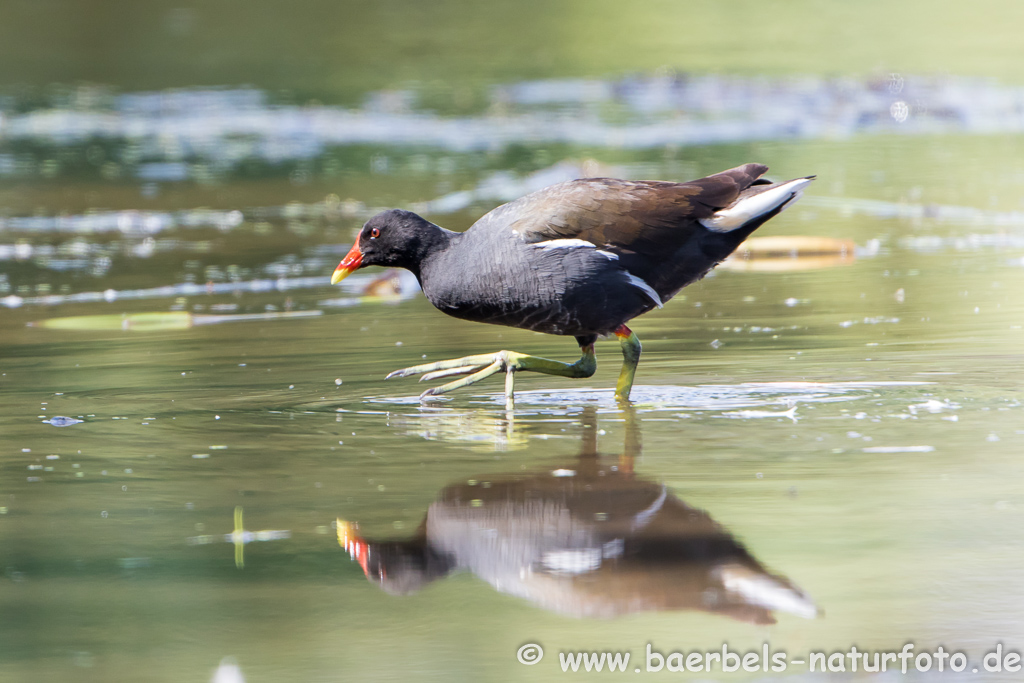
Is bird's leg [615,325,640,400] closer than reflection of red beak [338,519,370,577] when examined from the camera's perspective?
No

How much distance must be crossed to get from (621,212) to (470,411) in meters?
1.00

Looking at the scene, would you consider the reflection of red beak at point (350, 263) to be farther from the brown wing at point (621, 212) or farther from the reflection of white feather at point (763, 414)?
the reflection of white feather at point (763, 414)

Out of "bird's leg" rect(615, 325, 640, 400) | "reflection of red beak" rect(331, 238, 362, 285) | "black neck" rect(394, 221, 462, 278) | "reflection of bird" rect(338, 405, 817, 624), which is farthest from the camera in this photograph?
"reflection of red beak" rect(331, 238, 362, 285)

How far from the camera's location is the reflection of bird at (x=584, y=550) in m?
3.45

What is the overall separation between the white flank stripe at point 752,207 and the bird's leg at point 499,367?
2.29ft

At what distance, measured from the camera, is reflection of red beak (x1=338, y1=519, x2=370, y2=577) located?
151 inches

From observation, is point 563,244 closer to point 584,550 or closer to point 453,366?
point 453,366

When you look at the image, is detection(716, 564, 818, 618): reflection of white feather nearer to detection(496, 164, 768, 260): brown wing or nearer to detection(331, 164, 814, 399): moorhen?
detection(331, 164, 814, 399): moorhen

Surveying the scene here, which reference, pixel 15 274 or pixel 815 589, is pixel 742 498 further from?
pixel 15 274

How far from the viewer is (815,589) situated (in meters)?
3.45

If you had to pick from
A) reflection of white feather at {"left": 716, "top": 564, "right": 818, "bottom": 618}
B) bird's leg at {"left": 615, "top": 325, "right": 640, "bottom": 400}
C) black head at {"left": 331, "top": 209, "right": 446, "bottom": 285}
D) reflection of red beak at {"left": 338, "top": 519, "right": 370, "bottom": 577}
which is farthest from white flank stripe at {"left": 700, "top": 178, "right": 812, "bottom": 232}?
reflection of white feather at {"left": 716, "top": 564, "right": 818, "bottom": 618}

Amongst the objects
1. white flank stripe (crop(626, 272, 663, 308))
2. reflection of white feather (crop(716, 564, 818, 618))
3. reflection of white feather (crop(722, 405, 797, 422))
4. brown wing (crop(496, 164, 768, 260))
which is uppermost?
brown wing (crop(496, 164, 768, 260))

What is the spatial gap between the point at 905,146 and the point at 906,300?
6.32 m

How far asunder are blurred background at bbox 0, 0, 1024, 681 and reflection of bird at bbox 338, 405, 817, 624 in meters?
0.02
